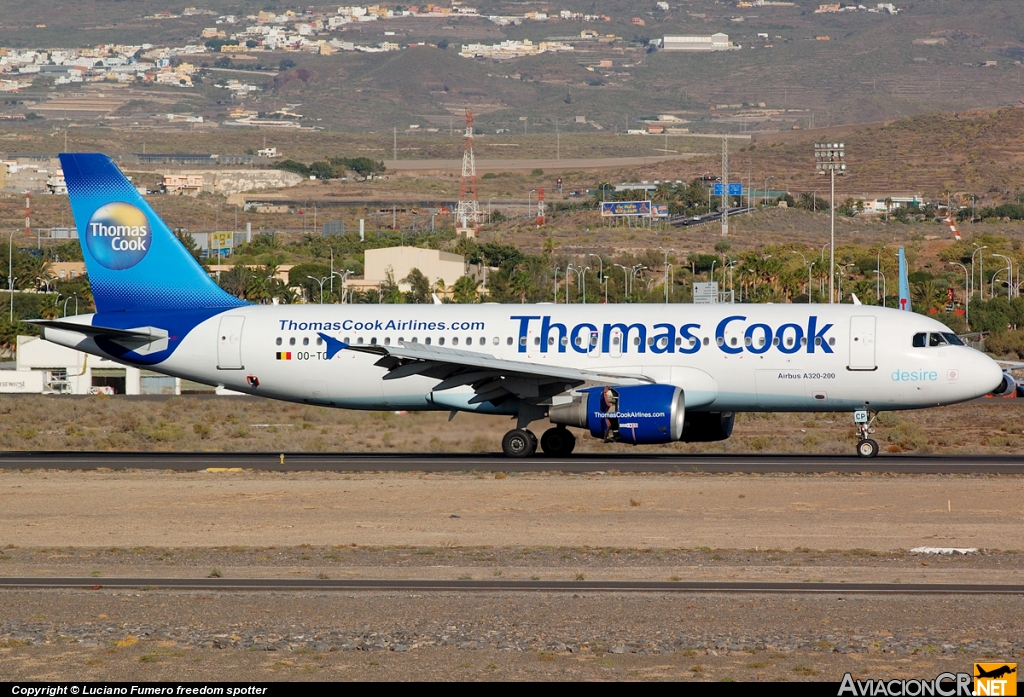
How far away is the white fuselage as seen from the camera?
3331cm

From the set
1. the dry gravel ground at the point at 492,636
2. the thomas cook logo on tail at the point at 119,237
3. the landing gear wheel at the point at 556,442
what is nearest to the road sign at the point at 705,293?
the landing gear wheel at the point at 556,442

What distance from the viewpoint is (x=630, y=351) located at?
33969mm

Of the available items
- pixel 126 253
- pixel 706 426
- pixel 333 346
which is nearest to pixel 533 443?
pixel 706 426

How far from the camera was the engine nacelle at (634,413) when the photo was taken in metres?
31.6

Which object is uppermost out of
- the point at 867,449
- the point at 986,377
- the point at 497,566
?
the point at 986,377

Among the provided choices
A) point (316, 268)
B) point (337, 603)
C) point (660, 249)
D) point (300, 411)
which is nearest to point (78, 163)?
point (300, 411)

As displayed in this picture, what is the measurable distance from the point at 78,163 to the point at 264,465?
33.3 feet

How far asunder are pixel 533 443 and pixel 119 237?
39.3ft

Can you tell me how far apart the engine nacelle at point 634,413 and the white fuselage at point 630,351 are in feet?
5.21

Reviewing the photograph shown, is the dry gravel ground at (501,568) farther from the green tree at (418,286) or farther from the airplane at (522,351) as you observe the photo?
the green tree at (418,286)

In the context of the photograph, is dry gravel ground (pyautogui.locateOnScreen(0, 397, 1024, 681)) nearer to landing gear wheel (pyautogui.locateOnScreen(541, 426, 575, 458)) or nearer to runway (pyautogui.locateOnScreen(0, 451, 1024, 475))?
landing gear wheel (pyautogui.locateOnScreen(541, 426, 575, 458))

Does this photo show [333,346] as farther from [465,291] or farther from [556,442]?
[465,291]

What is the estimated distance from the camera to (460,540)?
22.0 metres

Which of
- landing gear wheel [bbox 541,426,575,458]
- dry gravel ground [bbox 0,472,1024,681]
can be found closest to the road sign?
landing gear wheel [bbox 541,426,575,458]
